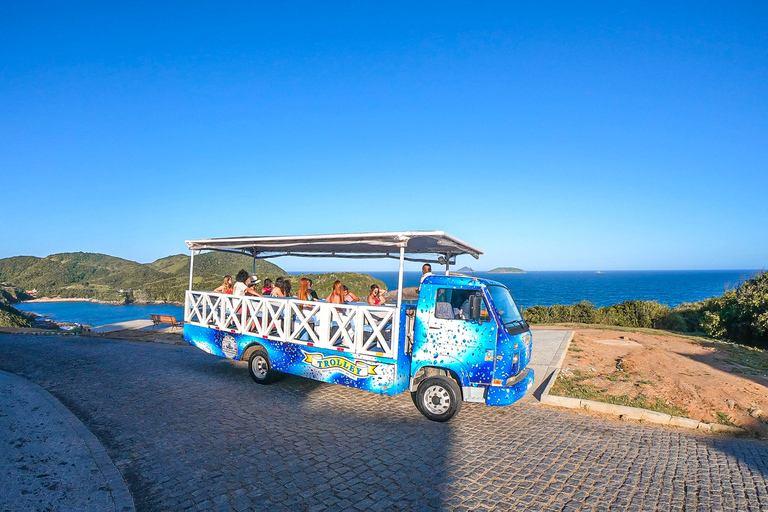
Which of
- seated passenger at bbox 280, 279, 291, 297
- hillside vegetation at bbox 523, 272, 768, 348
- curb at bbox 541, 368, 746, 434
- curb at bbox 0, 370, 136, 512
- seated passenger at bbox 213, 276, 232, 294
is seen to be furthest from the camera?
hillside vegetation at bbox 523, 272, 768, 348

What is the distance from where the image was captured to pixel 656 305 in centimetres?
2189

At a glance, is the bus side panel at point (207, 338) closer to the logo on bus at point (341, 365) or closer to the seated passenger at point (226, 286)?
the seated passenger at point (226, 286)

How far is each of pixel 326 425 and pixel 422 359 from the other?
6.24ft

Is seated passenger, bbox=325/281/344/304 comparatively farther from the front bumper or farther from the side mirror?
the front bumper

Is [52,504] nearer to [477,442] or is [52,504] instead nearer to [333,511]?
[333,511]

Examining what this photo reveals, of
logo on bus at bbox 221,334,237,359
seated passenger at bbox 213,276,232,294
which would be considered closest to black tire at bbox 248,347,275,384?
logo on bus at bbox 221,334,237,359

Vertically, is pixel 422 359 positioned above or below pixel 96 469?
above

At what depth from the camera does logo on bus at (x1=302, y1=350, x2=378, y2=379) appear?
7.00 meters

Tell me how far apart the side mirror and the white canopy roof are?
1.17 metres

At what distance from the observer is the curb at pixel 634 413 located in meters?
6.75

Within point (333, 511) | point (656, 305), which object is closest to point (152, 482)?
point (333, 511)

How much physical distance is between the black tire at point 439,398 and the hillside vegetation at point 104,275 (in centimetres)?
6562

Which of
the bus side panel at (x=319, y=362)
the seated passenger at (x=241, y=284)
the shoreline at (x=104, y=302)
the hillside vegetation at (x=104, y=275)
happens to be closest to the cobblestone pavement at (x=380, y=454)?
the bus side panel at (x=319, y=362)

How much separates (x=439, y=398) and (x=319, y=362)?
241cm
